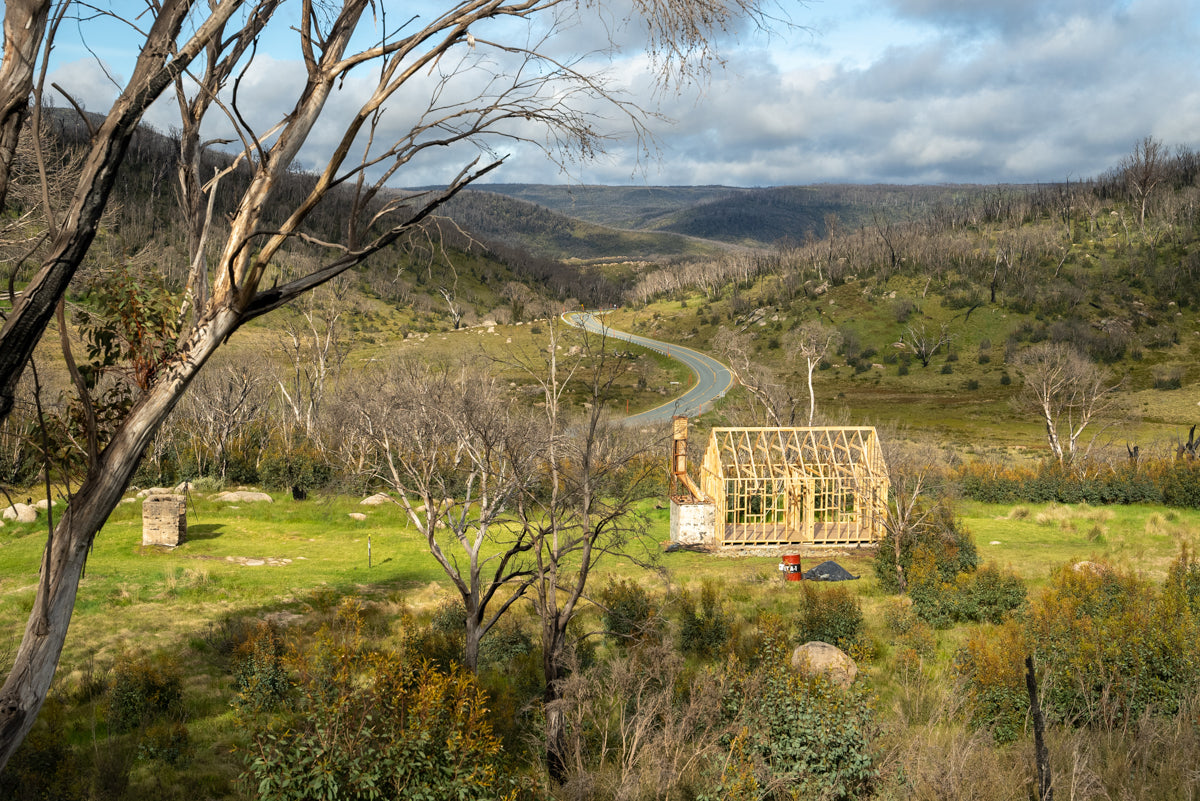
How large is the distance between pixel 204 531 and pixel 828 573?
15379 millimetres

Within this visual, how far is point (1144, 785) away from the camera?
22.7 feet

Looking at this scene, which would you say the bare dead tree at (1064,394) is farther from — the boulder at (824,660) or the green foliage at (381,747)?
the green foliage at (381,747)

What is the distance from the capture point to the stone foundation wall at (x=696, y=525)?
20.2 meters

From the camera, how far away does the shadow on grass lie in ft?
60.0

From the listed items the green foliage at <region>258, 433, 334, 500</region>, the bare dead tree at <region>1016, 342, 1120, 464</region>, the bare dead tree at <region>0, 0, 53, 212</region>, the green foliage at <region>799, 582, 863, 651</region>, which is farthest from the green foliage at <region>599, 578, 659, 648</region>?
the bare dead tree at <region>1016, 342, 1120, 464</region>

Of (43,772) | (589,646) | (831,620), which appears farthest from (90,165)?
(831,620)

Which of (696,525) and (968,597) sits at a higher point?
(696,525)

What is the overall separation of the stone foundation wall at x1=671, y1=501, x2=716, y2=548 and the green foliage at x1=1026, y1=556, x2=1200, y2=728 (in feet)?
31.8

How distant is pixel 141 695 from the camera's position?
9.05 metres

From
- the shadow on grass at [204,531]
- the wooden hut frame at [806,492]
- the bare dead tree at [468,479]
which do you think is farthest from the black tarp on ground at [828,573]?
the shadow on grass at [204,531]

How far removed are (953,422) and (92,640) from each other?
51.4m

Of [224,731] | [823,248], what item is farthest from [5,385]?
[823,248]

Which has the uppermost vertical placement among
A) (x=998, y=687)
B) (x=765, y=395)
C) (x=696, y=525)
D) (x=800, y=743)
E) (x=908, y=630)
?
(x=765, y=395)

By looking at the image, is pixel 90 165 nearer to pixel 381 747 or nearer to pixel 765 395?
pixel 381 747
